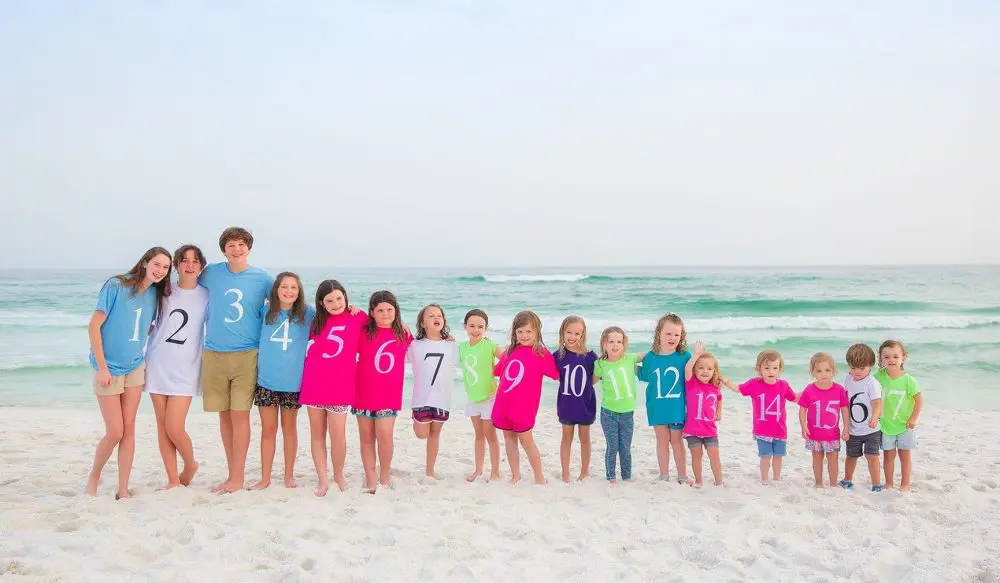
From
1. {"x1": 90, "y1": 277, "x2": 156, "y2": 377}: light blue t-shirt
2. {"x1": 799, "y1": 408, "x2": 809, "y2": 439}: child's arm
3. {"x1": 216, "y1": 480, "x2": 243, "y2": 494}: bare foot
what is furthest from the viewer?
{"x1": 799, "y1": 408, "x2": 809, "y2": 439}: child's arm

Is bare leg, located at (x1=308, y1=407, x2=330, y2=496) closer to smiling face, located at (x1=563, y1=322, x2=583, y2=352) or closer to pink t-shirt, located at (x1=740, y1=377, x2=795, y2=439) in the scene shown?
smiling face, located at (x1=563, y1=322, x2=583, y2=352)

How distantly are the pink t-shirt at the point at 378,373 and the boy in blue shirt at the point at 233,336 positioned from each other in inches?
30.3

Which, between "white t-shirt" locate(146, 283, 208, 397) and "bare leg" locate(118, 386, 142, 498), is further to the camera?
"white t-shirt" locate(146, 283, 208, 397)

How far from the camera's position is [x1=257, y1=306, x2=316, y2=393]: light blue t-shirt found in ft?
15.6

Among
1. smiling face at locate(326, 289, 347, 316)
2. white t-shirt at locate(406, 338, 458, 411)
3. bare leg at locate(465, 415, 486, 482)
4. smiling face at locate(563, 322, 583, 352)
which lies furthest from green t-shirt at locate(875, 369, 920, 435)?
smiling face at locate(326, 289, 347, 316)

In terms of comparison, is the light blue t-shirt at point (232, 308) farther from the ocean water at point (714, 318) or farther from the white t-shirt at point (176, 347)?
the ocean water at point (714, 318)

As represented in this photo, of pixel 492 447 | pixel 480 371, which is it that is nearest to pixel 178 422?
pixel 480 371

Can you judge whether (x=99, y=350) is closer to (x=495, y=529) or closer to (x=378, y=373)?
(x=378, y=373)

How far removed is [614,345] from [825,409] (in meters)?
1.73

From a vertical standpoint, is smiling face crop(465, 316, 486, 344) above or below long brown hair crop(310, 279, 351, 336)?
below

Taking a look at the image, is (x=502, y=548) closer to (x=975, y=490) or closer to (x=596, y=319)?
(x=975, y=490)

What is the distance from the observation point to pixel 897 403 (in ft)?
16.6

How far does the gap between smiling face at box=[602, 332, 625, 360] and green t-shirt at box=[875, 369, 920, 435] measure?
2.06m

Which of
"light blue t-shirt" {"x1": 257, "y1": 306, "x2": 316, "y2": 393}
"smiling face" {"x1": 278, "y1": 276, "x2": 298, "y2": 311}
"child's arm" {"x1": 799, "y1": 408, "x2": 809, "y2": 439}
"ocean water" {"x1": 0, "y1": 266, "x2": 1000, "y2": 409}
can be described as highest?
"smiling face" {"x1": 278, "y1": 276, "x2": 298, "y2": 311}
